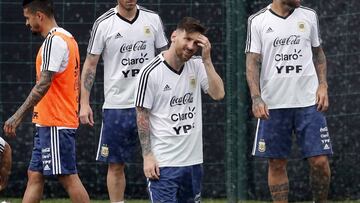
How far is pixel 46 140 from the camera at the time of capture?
10.7m

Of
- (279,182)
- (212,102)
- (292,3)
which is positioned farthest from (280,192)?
(212,102)

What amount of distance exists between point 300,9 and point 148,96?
8.40ft

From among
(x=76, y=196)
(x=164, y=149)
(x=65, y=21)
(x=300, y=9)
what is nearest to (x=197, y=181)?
(x=164, y=149)

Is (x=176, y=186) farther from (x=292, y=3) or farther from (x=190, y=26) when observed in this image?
(x=292, y=3)

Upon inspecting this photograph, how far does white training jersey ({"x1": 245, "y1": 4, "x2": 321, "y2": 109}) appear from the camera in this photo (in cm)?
1116

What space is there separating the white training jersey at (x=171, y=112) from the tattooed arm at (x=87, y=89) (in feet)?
6.20

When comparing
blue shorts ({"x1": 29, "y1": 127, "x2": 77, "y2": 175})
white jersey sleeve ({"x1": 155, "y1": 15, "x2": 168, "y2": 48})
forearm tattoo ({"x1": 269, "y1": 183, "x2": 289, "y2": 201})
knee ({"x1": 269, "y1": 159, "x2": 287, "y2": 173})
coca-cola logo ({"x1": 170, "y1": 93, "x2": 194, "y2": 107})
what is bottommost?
forearm tattoo ({"x1": 269, "y1": 183, "x2": 289, "y2": 201})

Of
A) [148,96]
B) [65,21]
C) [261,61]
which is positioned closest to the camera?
[148,96]

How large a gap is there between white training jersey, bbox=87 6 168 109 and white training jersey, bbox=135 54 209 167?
1.92 metres

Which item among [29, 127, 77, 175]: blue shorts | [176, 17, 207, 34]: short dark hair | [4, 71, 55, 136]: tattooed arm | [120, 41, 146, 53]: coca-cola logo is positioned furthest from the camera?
[120, 41, 146, 53]: coca-cola logo

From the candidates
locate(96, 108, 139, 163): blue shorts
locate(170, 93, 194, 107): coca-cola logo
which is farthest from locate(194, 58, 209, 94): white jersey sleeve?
locate(96, 108, 139, 163): blue shorts

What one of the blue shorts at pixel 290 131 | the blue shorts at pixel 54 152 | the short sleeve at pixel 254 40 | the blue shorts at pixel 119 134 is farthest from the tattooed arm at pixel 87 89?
the blue shorts at pixel 290 131

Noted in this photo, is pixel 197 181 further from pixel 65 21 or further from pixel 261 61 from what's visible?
pixel 65 21

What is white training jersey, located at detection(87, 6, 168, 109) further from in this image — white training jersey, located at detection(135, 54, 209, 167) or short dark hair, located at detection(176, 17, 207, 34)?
short dark hair, located at detection(176, 17, 207, 34)
